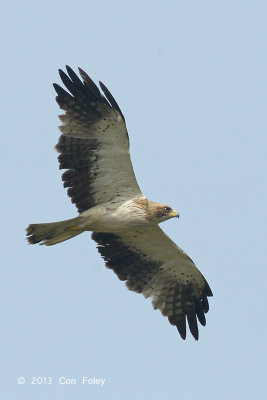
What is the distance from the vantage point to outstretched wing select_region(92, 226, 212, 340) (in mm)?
16500

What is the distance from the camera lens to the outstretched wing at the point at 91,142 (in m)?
15.1

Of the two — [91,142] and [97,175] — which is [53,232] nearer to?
[97,175]

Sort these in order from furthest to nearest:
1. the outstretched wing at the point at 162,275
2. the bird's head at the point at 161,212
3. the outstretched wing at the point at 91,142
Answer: the outstretched wing at the point at 162,275 → the bird's head at the point at 161,212 → the outstretched wing at the point at 91,142

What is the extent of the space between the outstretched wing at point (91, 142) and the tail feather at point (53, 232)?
631mm

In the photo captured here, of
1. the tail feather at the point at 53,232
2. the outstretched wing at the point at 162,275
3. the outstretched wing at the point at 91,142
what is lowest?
the outstretched wing at the point at 162,275

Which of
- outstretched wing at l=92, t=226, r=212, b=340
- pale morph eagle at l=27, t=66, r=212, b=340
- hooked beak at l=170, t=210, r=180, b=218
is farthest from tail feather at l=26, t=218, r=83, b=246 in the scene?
hooked beak at l=170, t=210, r=180, b=218

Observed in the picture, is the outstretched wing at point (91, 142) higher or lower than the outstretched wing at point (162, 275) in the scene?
higher

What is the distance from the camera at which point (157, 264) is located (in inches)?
663

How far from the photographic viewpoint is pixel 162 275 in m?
16.9

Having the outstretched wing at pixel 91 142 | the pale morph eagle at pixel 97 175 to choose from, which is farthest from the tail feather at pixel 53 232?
the outstretched wing at pixel 91 142

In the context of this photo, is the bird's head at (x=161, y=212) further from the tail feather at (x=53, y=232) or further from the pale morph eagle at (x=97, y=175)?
the tail feather at (x=53, y=232)

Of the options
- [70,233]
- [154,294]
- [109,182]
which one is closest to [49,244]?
[70,233]

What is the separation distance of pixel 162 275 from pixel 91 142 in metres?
3.28

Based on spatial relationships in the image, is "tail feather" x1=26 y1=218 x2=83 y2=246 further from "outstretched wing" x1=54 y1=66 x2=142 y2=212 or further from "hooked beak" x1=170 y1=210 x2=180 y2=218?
"hooked beak" x1=170 y1=210 x2=180 y2=218
